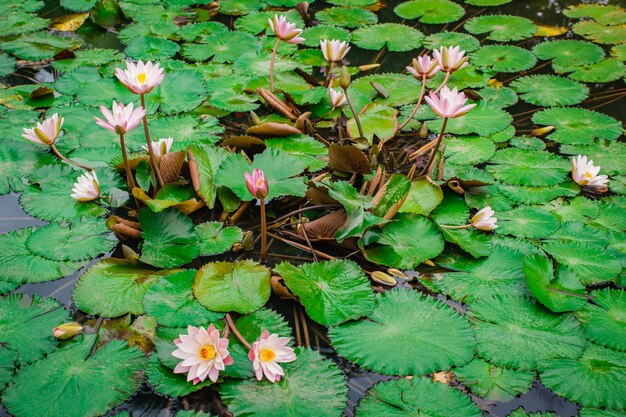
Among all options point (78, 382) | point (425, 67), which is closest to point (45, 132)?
point (78, 382)

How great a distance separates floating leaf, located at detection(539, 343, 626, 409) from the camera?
1.68 m


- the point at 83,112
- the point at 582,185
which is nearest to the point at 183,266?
the point at 83,112

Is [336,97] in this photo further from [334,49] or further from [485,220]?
[485,220]

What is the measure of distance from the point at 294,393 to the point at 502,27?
348 centimetres

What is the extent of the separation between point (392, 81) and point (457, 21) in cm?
128

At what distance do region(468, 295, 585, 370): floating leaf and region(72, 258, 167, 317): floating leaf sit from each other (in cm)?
120

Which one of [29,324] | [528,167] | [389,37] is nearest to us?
[29,324]

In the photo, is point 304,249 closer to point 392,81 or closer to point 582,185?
point 582,185

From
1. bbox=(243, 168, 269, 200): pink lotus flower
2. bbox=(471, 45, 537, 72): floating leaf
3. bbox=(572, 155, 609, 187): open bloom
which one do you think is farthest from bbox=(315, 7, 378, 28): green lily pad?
bbox=(243, 168, 269, 200): pink lotus flower

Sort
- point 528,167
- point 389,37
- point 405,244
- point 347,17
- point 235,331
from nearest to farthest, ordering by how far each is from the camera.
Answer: point 235,331 → point 405,244 → point 528,167 → point 389,37 → point 347,17

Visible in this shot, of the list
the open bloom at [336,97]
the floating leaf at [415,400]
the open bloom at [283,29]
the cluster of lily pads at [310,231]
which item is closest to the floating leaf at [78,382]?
the cluster of lily pads at [310,231]

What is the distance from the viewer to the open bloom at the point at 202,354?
65.4 inches

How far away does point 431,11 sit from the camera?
4391mm

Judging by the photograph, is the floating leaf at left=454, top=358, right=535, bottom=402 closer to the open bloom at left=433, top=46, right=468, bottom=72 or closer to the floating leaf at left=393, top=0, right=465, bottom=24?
the open bloom at left=433, top=46, right=468, bottom=72
